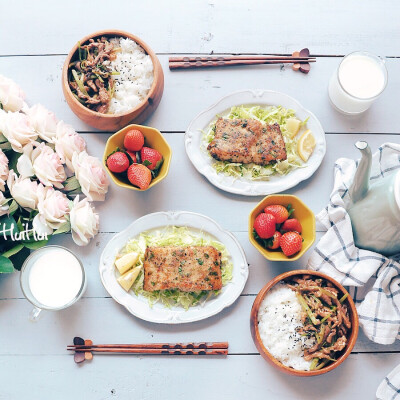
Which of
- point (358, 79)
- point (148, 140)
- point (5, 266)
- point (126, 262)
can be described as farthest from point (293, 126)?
point (5, 266)

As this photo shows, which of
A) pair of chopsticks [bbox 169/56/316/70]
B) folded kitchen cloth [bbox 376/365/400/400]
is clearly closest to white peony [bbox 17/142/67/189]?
pair of chopsticks [bbox 169/56/316/70]

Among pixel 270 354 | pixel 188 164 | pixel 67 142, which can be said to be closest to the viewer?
pixel 270 354

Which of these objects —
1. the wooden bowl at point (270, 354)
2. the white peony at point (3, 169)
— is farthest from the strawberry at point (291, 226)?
the white peony at point (3, 169)

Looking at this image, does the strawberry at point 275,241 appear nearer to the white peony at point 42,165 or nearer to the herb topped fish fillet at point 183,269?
the herb topped fish fillet at point 183,269

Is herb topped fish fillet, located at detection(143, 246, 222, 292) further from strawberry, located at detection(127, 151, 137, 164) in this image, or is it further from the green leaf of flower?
the green leaf of flower

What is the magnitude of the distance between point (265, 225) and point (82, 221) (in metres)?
0.62

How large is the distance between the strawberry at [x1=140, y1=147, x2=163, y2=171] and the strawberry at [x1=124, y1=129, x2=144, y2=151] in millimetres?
24

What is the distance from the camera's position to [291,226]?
5.63 ft

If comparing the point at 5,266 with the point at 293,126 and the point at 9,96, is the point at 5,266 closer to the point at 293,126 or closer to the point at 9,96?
the point at 9,96

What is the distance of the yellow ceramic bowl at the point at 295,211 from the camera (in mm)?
1700

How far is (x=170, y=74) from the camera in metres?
1.93

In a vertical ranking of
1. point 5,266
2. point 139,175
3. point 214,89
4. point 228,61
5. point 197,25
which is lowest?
point 5,266

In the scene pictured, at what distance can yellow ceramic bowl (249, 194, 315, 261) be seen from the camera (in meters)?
1.70

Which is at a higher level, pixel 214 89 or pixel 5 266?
pixel 214 89
